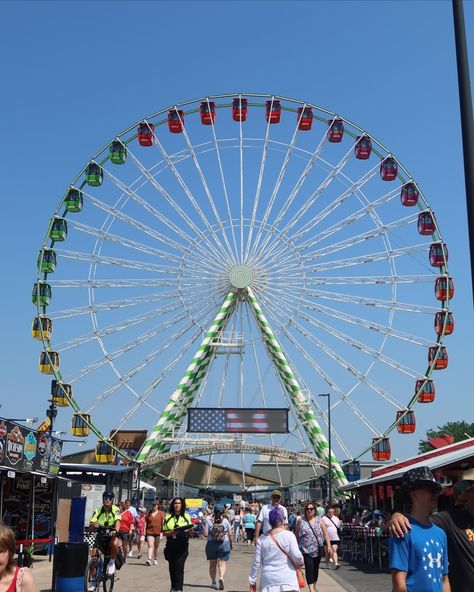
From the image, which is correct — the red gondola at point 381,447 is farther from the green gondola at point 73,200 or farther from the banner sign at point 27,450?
the banner sign at point 27,450

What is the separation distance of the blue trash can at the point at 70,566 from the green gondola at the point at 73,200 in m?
26.6

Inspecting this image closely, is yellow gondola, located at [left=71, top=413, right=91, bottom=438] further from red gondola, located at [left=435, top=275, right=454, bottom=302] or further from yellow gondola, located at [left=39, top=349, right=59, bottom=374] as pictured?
red gondola, located at [left=435, top=275, right=454, bottom=302]

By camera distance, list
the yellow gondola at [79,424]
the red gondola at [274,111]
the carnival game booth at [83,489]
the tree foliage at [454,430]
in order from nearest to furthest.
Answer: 1. the carnival game booth at [83,489]
2. the yellow gondola at [79,424]
3. the red gondola at [274,111]
4. the tree foliage at [454,430]

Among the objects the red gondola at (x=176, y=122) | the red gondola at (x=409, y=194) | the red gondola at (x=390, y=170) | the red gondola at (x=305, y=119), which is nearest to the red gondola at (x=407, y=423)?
the red gondola at (x=409, y=194)

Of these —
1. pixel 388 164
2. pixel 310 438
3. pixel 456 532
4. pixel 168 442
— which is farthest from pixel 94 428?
pixel 456 532

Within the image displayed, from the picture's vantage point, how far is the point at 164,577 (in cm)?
1558

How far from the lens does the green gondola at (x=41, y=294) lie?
35.5 metres

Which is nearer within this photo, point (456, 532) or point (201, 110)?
point (456, 532)

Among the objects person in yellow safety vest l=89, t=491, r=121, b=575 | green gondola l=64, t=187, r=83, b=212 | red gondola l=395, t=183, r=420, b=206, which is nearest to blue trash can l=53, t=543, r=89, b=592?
person in yellow safety vest l=89, t=491, r=121, b=575

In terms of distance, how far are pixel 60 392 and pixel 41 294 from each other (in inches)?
173

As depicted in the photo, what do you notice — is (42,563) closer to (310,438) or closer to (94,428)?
(94,428)

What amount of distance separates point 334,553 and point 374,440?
17859mm

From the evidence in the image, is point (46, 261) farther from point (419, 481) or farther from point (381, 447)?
point (419, 481)

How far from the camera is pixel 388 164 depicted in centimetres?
3600
